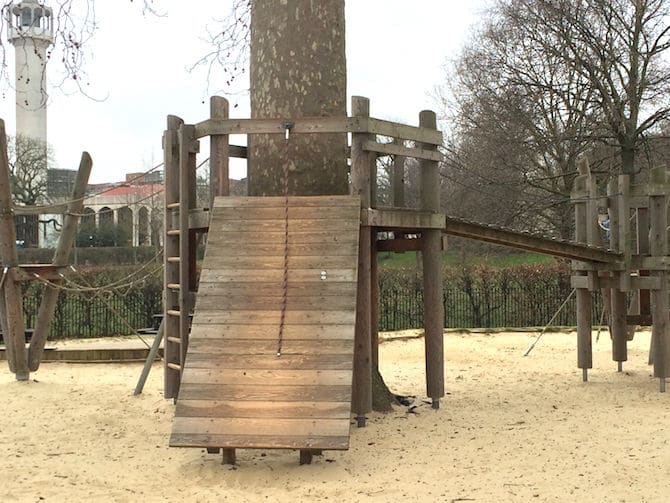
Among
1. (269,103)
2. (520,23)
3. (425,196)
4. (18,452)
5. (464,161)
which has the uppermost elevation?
(520,23)

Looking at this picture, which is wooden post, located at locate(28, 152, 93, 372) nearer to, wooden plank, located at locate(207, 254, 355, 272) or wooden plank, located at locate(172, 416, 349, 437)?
wooden plank, located at locate(207, 254, 355, 272)

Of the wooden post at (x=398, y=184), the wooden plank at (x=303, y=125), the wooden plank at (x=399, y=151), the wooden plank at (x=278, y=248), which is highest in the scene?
the wooden plank at (x=303, y=125)

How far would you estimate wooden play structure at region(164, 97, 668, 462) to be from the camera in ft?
17.4

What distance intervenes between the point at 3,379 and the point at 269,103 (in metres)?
5.53

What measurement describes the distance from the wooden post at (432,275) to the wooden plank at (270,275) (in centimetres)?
160

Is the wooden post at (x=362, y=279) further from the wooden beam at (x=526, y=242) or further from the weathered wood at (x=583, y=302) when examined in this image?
the weathered wood at (x=583, y=302)

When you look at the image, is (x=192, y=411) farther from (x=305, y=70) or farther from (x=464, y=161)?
(x=464, y=161)

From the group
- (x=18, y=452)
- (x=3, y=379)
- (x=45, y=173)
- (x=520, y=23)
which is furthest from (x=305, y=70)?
(x=45, y=173)

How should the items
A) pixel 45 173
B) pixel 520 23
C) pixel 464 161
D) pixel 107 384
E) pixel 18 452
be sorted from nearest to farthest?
pixel 18 452 < pixel 107 384 < pixel 520 23 < pixel 464 161 < pixel 45 173

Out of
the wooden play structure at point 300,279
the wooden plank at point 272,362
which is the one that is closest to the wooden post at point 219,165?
the wooden play structure at point 300,279

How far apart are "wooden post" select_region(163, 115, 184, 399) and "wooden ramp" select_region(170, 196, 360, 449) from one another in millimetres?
1130

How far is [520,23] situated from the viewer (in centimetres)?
1945

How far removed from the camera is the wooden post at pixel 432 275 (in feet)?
24.9

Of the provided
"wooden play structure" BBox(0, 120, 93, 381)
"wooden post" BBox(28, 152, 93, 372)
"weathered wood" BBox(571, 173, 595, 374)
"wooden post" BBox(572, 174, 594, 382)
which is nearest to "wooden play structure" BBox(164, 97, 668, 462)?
"weathered wood" BBox(571, 173, 595, 374)
